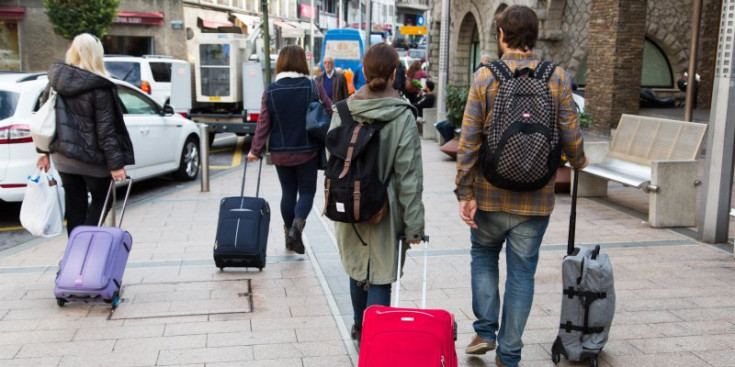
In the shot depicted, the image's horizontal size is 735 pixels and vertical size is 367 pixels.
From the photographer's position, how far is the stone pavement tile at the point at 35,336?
4.84 metres

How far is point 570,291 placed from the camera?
429 cm

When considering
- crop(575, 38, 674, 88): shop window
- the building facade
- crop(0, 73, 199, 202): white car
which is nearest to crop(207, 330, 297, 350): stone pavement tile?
crop(0, 73, 199, 202): white car

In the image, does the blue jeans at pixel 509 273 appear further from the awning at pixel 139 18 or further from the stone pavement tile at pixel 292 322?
the awning at pixel 139 18

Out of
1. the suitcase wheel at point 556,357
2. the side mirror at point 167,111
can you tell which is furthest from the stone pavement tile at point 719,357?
the side mirror at point 167,111

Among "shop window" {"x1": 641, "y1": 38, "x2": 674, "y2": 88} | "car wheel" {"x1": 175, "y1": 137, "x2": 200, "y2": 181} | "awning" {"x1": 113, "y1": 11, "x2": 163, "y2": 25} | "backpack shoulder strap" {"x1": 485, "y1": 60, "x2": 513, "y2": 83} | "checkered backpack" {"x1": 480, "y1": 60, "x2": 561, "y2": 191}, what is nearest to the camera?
"checkered backpack" {"x1": 480, "y1": 60, "x2": 561, "y2": 191}

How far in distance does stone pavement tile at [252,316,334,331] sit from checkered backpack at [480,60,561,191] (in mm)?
1818

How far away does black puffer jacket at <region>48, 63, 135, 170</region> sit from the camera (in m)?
5.56

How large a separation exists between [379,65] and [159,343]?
2.19m

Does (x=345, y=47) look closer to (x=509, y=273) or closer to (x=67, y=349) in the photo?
(x=67, y=349)

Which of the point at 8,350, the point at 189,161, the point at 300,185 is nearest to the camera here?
the point at 8,350

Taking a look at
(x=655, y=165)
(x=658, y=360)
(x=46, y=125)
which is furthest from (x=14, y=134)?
(x=658, y=360)

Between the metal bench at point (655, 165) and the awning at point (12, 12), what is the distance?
32413mm

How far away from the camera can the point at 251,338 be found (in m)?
4.87

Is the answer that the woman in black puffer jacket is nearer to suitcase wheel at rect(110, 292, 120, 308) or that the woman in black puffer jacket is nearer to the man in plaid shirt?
suitcase wheel at rect(110, 292, 120, 308)
